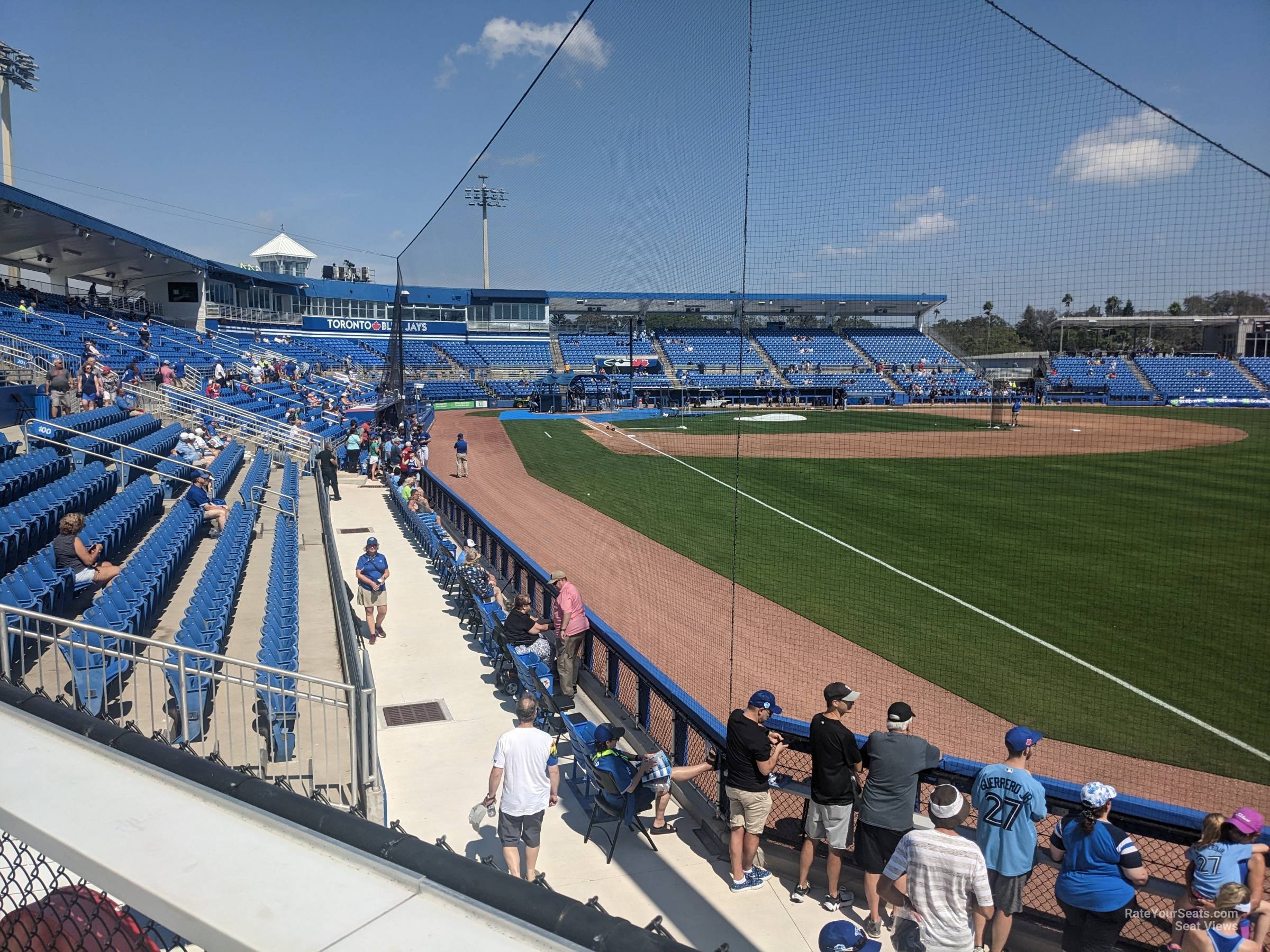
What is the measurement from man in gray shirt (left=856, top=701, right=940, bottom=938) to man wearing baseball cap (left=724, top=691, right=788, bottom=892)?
66cm

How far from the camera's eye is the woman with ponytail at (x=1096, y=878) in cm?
432

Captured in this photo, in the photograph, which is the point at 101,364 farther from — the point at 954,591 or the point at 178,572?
the point at 954,591

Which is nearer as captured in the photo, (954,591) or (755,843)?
(755,843)

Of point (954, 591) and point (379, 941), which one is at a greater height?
point (379, 941)

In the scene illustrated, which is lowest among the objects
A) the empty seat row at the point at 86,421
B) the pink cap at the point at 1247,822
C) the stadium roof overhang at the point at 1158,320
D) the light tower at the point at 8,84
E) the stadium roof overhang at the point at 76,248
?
the pink cap at the point at 1247,822

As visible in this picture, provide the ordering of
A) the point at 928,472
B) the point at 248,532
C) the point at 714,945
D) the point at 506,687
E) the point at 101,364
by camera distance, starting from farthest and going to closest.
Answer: the point at 928,472 → the point at 101,364 → the point at 248,532 → the point at 506,687 → the point at 714,945

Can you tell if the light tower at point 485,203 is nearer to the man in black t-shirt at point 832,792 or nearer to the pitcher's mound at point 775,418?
the man in black t-shirt at point 832,792

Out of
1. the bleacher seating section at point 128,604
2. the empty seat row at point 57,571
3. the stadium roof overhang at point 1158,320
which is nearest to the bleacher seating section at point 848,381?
the stadium roof overhang at point 1158,320

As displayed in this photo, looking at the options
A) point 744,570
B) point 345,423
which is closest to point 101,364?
point 345,423

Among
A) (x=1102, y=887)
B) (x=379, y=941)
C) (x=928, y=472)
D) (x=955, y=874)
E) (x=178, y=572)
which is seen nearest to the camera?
(x=379, y=941)

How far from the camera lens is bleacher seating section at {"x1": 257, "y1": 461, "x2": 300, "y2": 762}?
6.09 m

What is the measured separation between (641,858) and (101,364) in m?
22.8

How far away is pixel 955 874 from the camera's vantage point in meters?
4.08

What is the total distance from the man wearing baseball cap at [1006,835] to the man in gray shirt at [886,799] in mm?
430
